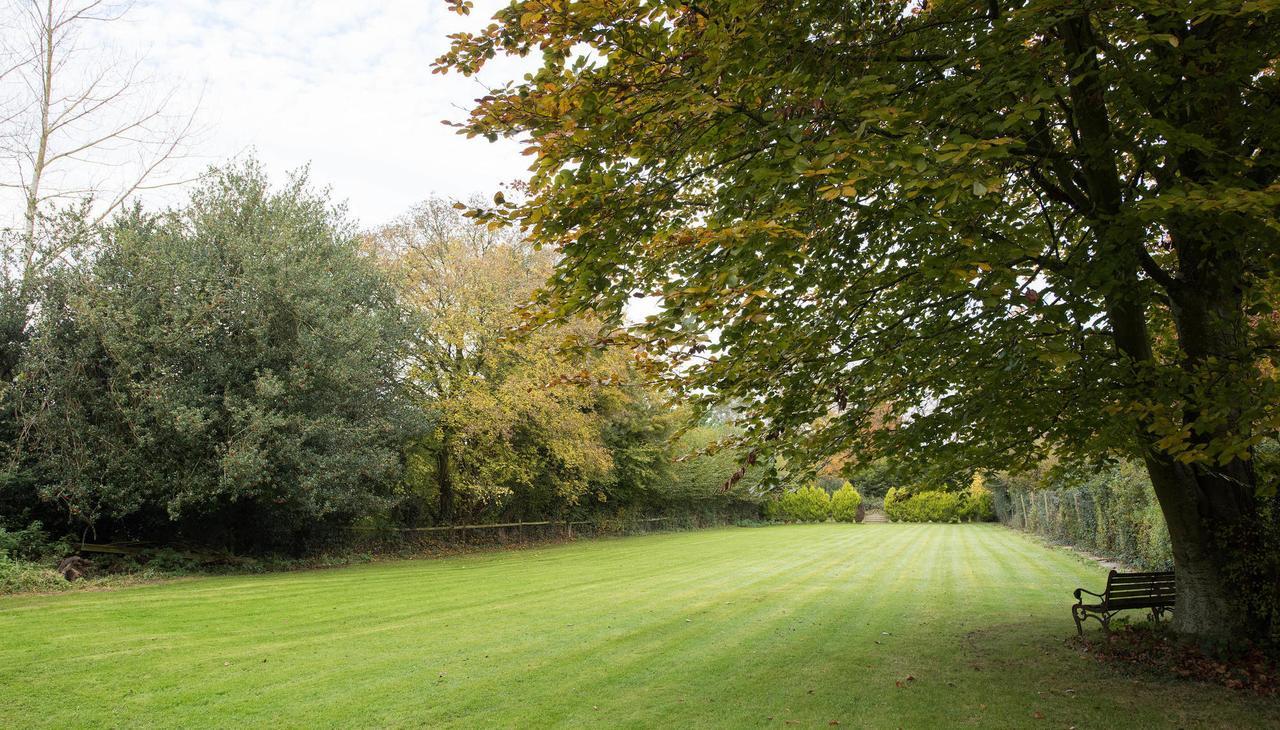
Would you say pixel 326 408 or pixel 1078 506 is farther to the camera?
pixel 1078 506

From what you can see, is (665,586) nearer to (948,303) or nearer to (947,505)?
(948,303)

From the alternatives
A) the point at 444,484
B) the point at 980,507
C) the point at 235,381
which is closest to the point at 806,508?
the point at 980,507

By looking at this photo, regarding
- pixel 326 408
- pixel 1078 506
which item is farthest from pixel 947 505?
pixel 326 408

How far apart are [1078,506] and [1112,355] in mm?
16857

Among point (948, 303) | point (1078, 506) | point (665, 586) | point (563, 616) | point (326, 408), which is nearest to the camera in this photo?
point (948, 303)

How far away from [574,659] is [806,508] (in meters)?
43.2

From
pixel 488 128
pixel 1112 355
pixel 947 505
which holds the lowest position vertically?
pixel 947 505

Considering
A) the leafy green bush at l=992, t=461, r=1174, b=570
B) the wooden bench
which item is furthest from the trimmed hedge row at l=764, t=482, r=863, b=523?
the wooden bench

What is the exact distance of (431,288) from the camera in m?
23.1

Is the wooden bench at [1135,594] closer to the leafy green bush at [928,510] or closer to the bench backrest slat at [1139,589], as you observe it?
the bench backrest slat at [1139,589]

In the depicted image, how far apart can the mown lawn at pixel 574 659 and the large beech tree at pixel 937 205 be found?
211 centimetres

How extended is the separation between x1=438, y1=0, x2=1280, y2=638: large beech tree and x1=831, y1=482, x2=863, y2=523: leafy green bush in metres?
42.4

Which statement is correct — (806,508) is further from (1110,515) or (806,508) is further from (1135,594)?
(1135,594)

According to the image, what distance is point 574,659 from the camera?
7293 millimetres
